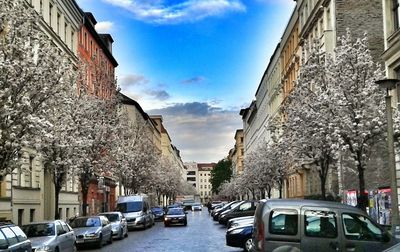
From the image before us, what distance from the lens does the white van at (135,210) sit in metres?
47.5

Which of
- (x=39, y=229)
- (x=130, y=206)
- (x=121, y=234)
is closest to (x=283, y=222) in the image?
(x=39, y=229)

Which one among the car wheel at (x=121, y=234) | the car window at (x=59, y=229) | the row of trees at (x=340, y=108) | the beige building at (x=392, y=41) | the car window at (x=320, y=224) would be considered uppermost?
the beige building at (x=392, y=41)

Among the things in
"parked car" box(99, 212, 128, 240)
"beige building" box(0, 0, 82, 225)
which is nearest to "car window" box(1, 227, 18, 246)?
"beige building" box(0, 0, 82, 225)

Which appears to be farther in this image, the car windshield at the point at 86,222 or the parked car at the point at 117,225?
the parked car at the point at 117,225

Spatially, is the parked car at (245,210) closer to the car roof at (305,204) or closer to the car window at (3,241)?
the car roof at (305,204)

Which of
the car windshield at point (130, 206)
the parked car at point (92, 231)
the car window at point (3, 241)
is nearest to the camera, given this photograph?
the car window at point (3, 241)

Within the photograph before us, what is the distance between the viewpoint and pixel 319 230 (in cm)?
1305

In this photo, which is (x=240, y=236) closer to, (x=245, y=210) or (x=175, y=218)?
(x=245, y=210)

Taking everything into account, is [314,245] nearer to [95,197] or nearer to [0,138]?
[0,138]

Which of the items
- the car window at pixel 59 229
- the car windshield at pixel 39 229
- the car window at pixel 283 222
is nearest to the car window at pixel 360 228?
the car window at pixel 283 222

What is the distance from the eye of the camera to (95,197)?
6344 cm

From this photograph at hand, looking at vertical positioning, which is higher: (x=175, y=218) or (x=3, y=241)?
(x=3, y=241)

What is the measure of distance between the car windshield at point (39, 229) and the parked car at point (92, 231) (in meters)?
6.80

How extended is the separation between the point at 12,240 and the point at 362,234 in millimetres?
7860
